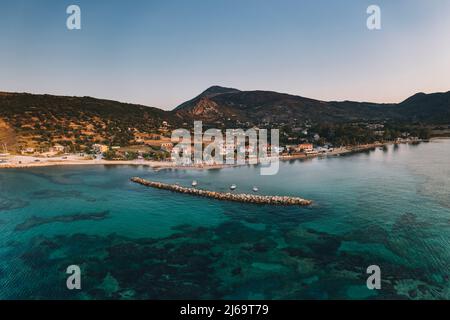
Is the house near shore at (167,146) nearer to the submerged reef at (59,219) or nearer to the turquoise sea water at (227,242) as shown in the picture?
the turquoise sea water at (227,242)

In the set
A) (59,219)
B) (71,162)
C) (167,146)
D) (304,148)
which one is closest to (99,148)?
(71,162)

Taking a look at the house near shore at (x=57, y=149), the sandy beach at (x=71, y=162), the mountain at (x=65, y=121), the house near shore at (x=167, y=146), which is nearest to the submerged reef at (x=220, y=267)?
the sandy beach at (x=71, y=162)

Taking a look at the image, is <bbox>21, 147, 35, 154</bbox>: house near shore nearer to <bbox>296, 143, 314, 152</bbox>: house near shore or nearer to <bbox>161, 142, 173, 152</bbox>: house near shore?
<bbox>161, 142, 173, 152</bbox>: house near shore

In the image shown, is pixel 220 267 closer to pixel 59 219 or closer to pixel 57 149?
pixel 59 219

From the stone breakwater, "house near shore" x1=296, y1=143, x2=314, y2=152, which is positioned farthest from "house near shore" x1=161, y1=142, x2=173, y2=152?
"house near shore" x1=296, y1=143, x2=314, y2=152

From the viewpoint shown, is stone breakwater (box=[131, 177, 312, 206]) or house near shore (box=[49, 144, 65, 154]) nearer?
stone breakwater (box=[131, 177, 312, 206])

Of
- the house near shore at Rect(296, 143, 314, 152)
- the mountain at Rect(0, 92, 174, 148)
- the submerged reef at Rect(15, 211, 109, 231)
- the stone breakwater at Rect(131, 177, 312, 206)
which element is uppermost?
the mountain at Rect(0, 92, 174, 148)

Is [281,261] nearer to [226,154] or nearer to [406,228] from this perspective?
[406,228]

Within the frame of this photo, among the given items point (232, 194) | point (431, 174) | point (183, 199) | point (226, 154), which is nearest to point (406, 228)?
point (232, 194)
